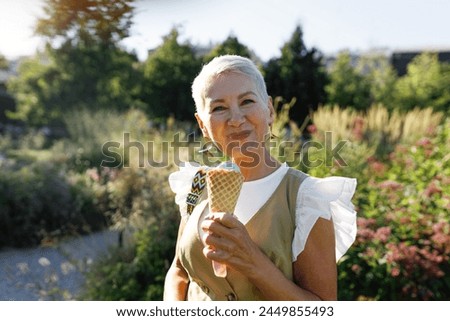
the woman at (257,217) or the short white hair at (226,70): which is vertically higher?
the short white hair at (226,70)

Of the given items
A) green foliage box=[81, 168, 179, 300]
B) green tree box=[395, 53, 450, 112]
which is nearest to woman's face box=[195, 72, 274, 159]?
green foliage box=[81, 168, 179, 300]

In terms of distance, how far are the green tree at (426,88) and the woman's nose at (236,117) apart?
11.6 meters

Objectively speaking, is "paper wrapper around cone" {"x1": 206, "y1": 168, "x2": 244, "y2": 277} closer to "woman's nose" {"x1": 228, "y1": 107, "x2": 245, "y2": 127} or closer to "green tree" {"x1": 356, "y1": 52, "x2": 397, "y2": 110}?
"woman's nose" {"x1": 228, "y1": 107, "x2": 245, "y2": 127}

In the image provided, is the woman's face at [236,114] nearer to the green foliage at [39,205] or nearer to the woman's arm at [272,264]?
the woman's arm at [272,264]

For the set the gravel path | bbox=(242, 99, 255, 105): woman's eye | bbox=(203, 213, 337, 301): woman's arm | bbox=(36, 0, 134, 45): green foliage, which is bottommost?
the gravel path

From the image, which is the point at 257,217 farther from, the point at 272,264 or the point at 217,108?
the point at 217,108

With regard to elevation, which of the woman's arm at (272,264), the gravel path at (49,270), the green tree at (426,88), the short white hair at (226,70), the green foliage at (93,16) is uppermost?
the green foliage at (93,16)

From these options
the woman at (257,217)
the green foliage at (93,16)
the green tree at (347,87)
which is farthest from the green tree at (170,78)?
the green tree at (347,87)

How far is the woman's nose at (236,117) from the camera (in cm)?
124

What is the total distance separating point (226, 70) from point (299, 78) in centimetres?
713

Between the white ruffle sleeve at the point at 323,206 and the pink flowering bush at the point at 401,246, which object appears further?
the pink flowering bush at the point at 401,246

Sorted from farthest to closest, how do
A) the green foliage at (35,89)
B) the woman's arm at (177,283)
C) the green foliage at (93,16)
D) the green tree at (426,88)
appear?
the green foliage at (35,89) → the green tree at (426,88) → the green foliage at (93,16) → the woman's arm at (177,283)

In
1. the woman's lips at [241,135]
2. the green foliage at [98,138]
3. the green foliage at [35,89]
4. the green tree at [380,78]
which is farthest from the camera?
the green foliage at [35,89]

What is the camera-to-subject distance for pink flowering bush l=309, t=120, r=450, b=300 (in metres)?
3.13
